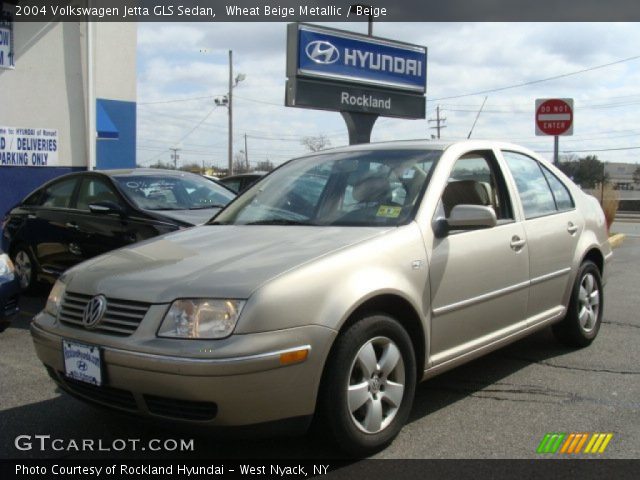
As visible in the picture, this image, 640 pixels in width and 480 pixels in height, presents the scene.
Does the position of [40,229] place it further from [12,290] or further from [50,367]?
[50,367]

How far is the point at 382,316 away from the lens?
10.7 feet

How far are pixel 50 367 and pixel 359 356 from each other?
5.25 ft

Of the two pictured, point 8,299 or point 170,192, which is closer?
point 8,299

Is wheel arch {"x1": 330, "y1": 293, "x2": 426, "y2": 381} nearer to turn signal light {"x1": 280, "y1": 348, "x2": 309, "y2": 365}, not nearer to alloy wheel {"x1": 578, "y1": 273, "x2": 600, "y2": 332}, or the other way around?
turn signal light {"x1": 280, "y1": 348, "x2": 309, "y2": 365}

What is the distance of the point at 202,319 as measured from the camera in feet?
9.29

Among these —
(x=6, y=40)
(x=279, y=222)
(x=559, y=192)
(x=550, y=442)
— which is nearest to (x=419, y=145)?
(x=279, y=222)

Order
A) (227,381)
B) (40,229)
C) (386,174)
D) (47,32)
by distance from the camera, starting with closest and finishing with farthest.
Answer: (227,381)
(386,174)
(40,229)
(47,32)

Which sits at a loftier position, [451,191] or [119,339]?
[451,191]

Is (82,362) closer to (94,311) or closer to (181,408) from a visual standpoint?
(94,311)

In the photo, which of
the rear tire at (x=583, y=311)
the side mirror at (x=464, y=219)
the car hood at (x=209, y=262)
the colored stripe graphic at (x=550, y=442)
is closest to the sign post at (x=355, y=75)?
the rear tire at (x=583, y=311)

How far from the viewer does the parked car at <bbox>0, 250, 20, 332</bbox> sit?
214 inches

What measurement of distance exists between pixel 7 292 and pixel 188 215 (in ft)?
5.58

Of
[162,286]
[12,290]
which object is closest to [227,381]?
[162,286]

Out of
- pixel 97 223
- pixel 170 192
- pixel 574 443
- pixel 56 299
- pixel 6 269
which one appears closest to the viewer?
pixel 574 443
